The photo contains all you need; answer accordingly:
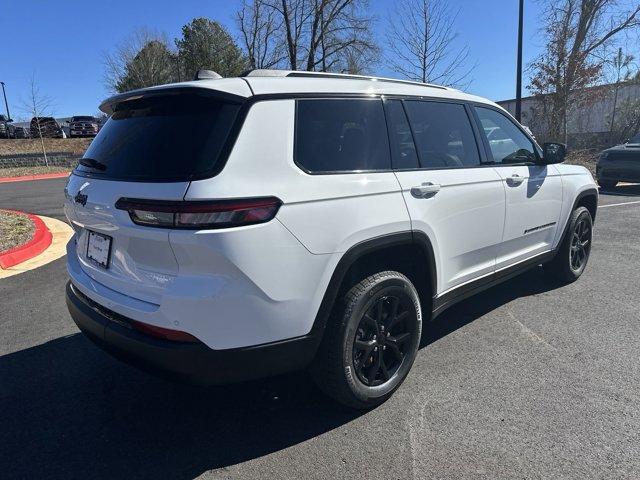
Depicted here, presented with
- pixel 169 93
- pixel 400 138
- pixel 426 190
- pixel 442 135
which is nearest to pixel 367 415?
pixel 426 190

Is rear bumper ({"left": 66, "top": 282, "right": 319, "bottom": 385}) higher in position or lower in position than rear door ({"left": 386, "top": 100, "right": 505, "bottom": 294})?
lower

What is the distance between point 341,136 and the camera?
2.75 m

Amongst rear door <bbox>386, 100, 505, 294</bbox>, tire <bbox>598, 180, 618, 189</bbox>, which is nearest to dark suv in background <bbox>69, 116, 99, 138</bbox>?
tire <bbox>598, 180, 618, 189</bbox>

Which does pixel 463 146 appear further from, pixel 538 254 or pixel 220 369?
pixel 220 369

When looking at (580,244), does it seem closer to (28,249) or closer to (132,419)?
(132,419)

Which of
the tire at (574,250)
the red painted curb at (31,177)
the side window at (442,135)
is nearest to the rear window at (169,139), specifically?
the side window at (442,135)

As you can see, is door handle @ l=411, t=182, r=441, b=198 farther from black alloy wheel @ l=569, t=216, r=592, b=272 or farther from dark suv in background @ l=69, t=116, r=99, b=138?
dark suv in background @ l=69, t=116, r=99, b=138

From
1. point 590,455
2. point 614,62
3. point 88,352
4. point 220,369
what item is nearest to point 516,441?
point 590,455

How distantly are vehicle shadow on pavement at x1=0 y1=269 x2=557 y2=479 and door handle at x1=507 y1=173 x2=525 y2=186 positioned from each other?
88.9 inches

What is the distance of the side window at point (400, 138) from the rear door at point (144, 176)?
112 centimetres

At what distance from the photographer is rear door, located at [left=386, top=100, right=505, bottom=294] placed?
3045 mm

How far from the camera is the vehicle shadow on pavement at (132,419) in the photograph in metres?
2.46

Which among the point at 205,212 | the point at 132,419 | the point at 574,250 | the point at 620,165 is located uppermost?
the point at 205,212

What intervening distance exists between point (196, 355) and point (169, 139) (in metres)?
1.09
